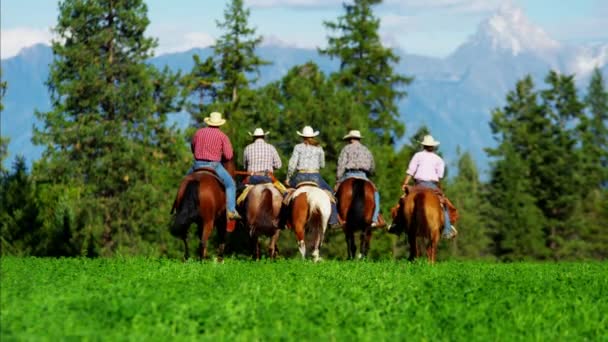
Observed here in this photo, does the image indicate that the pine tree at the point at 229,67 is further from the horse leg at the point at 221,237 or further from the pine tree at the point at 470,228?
the horse leg at the point at 221,237

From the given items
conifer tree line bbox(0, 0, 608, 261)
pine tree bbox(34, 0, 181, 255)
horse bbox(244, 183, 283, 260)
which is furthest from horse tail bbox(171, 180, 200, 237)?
pine tree bbox(34, 0, 181, 255)

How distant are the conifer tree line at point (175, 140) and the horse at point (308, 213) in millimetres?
17088

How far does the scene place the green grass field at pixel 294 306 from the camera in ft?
32.4

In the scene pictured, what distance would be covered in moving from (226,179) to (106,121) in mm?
41757

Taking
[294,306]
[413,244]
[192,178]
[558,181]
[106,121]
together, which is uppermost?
[558,181]

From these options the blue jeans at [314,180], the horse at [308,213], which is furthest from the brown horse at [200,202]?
the blue jeans at [314,180]

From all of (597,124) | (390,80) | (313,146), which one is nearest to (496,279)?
(313,146)

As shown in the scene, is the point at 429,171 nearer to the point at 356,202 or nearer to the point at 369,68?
the point at 356,202

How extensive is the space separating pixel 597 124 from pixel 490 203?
36366 millimetres

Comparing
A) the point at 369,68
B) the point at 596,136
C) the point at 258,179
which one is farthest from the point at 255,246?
the point at 596,136

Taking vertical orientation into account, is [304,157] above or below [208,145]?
above

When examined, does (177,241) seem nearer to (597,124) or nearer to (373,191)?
(373,191)

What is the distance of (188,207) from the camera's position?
20.7 m

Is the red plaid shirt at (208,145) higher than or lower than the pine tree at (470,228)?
lower
